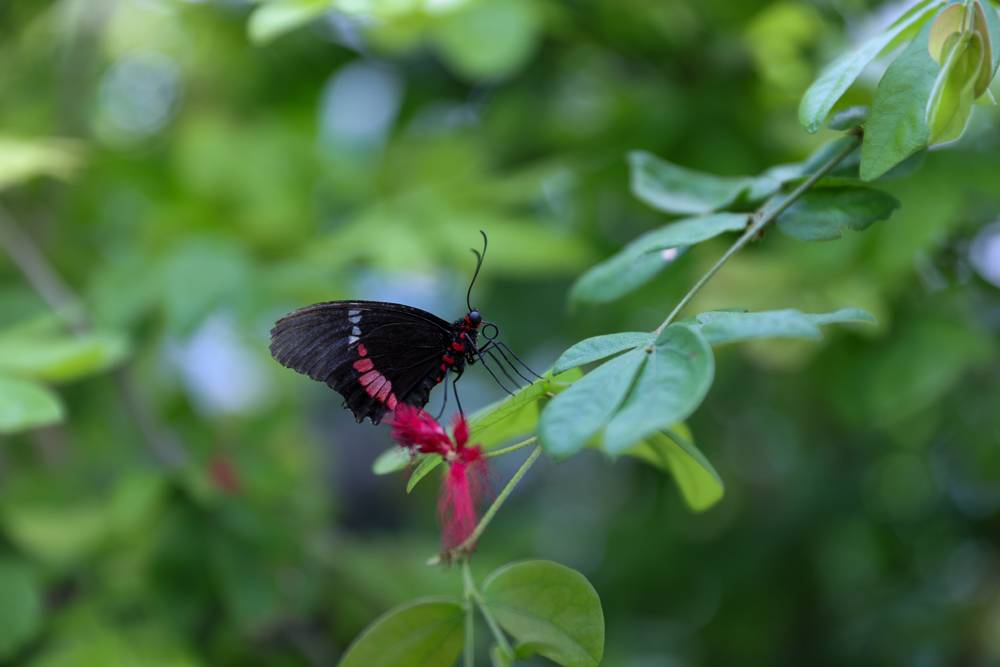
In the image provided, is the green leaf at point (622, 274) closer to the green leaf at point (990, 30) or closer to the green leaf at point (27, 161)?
the green leaf at point (990, 30)

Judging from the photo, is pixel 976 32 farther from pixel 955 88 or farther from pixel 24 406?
pixel 24 406

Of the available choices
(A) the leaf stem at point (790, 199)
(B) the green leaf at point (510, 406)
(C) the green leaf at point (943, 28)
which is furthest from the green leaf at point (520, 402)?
(C) the green leaf at point (943, 28)

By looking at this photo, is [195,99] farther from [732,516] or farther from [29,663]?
[732,516]

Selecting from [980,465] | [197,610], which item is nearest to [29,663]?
[197,610]

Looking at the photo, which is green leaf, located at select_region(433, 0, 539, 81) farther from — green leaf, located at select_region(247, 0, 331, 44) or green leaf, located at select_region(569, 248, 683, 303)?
green leaf, located at select_region(569, 248, 683, 303)

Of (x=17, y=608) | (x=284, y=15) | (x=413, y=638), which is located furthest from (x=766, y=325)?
(x=17, y=608)
